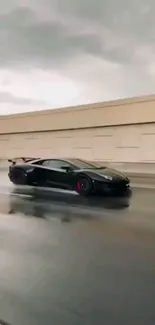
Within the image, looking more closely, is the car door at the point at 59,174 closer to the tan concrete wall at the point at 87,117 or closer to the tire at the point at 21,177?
the tire at the point at 21,177

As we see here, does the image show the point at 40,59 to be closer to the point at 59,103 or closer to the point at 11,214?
the point at 59,103

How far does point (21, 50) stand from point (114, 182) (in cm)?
878

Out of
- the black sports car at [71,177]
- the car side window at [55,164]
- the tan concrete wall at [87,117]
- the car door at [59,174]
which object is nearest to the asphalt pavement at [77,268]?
the black sports car at [71,177]

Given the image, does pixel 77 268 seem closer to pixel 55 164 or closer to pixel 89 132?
pixel 55 164

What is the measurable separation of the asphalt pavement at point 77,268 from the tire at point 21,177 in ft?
13.4

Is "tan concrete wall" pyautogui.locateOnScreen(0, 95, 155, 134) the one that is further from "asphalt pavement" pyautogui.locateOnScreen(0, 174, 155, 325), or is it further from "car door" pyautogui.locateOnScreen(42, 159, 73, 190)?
"asphalt pavement" pyautogui.locateOnScreen(0, 174, 155, 325)

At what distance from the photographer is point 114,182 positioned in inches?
365

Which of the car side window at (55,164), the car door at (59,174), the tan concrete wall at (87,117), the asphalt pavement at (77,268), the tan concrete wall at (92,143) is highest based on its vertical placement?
the tan concrete wall at (87,117)

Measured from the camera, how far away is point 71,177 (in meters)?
9.80

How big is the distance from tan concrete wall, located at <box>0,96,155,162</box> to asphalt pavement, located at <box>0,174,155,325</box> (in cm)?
1229

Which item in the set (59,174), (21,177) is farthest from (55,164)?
(21,177)

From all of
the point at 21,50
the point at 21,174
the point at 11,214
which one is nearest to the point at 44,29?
the point at 21,50

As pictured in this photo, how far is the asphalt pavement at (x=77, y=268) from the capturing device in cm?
298

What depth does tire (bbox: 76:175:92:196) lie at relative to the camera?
937 cm
